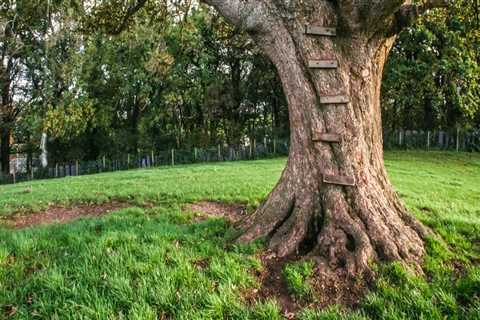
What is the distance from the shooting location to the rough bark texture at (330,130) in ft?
14.9

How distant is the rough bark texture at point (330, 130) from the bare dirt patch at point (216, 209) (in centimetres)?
212

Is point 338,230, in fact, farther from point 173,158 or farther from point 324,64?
point 173,158

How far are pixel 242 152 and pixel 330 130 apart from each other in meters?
22.4

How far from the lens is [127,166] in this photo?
95.7 feet

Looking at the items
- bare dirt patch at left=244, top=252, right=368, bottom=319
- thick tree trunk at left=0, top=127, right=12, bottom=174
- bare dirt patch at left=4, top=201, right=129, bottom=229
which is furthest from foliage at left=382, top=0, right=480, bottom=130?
thick tree trunk at left=0, top=127, right=12, bottom=174

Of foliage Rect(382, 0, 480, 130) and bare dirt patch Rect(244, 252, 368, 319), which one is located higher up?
foliage Rect(382, 0, 480, 130)

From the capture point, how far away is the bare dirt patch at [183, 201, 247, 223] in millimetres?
7273

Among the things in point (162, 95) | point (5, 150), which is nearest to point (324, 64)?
point (162, 95)

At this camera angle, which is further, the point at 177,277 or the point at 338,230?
the point at 338,230

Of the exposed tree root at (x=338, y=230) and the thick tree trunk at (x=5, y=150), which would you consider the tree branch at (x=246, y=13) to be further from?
the thick tree trunk at (x=5, y=150)

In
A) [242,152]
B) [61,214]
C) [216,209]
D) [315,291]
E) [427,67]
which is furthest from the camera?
[242,152]

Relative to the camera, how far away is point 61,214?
8.69 meters

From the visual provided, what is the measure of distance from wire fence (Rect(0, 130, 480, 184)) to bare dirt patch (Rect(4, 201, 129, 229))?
Answer: 704 inches

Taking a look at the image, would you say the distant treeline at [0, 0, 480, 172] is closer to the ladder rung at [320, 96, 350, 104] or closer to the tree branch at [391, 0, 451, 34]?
the tree branch at [391, 0, 451, 34]
